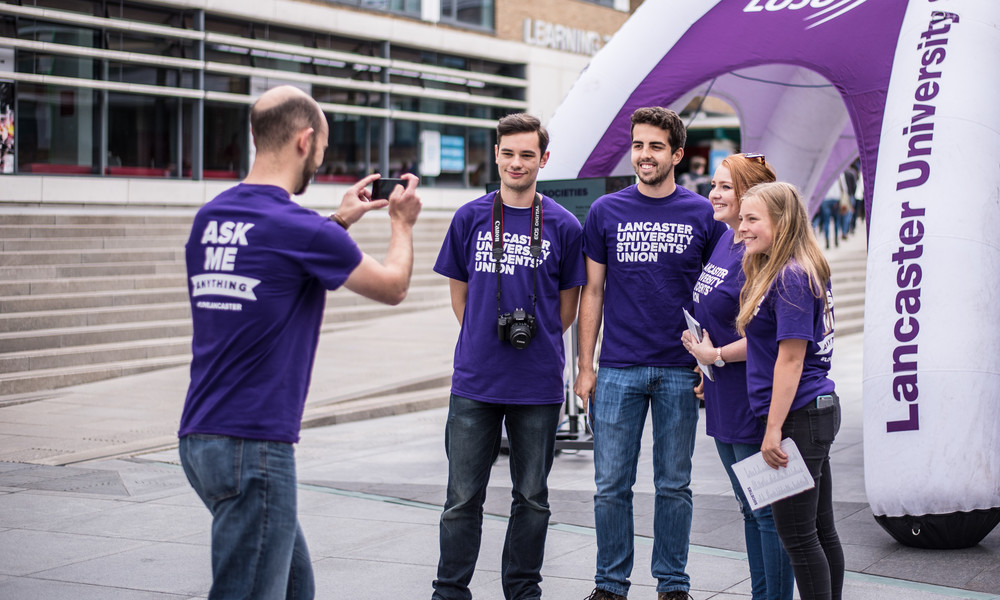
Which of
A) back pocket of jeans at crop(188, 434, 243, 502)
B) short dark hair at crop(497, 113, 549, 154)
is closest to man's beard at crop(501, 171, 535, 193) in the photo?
short dark hair at crop(497, 113, 549, 154)

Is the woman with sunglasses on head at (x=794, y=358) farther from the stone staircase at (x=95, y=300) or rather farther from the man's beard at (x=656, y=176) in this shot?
the stone staircase at (x=95, y=300)

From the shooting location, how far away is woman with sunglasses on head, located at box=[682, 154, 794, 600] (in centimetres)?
444

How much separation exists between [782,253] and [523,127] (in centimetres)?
123

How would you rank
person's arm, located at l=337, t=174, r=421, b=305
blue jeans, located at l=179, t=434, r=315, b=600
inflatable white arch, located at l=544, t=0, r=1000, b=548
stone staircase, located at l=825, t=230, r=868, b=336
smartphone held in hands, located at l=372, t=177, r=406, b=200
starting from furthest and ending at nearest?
stone staircase, located at l=825, t=230, r=868, b=336 < inflatable white arch, located at l=544, t=0, r=1000, b=548 < smartphone held in hands, located at l=372, t=177, r=406, b=200 < person's arm, located at l=337, t=174, r=421, b=305 < blue jeans, located at l=179, t=434, r=315, b=600

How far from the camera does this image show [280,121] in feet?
10.6

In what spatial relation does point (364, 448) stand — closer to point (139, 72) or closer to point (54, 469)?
point (54, 469)

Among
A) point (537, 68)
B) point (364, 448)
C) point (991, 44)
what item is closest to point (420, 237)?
point (537, 68)

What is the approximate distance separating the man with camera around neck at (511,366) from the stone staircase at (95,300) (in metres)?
7.77

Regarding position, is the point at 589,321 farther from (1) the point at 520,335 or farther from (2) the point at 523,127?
(2) the point at 523,127

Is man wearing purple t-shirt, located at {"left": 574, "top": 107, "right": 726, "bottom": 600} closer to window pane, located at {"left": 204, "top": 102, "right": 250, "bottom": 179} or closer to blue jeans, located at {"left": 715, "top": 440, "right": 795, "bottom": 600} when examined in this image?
blue jeans, located at {"left": 715, "top": 440, "right": 795, "bottom": 600}

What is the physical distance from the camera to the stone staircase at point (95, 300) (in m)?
12.2

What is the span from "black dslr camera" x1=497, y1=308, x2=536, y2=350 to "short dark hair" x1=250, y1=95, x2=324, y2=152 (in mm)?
1551

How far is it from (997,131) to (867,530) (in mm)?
2248

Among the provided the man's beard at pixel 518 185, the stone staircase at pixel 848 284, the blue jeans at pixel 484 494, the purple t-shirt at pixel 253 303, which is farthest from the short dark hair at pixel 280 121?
the stone staircase at pixel 848 284
